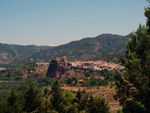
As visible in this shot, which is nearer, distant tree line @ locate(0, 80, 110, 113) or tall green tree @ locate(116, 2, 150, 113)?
tall green tree @ locate(116, 2, 150, 113)

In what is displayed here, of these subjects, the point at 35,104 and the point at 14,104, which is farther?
the point at 35,104

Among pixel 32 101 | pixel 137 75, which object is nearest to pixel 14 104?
pixel 32 101

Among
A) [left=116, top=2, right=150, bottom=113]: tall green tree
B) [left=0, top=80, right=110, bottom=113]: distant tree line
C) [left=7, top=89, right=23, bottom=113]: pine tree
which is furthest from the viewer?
[left=0, top=80, right=110, bottom=113]: distant tree line

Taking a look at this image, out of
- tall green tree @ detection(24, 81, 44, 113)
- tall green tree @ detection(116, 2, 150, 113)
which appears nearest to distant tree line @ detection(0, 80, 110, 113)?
tall green tree @ detection(24, 81, 44, 113)

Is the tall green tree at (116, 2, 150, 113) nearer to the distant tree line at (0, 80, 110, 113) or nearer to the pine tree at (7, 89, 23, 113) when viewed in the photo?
the distant tree line at (0, 80, 110, 113)

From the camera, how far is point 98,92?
5007 inches

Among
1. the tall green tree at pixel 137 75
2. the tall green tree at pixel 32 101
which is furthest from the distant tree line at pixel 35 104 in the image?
the tall green tree at pixel 137 75

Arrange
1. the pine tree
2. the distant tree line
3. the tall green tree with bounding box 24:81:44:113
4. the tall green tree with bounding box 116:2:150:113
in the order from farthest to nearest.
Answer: the tall green tree with bounding box 24:81:44:113 < the distant tree line < the pine tree < the tall green tree with bounding box 116:2:150:113

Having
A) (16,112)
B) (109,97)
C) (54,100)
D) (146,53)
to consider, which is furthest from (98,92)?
(146,53)

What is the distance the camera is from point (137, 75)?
21.7m

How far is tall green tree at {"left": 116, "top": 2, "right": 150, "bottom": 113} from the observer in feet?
69.5

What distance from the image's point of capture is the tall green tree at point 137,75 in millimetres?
21172

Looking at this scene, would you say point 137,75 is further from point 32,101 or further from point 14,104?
point 14,104

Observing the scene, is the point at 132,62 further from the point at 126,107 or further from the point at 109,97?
the point at 109,97
